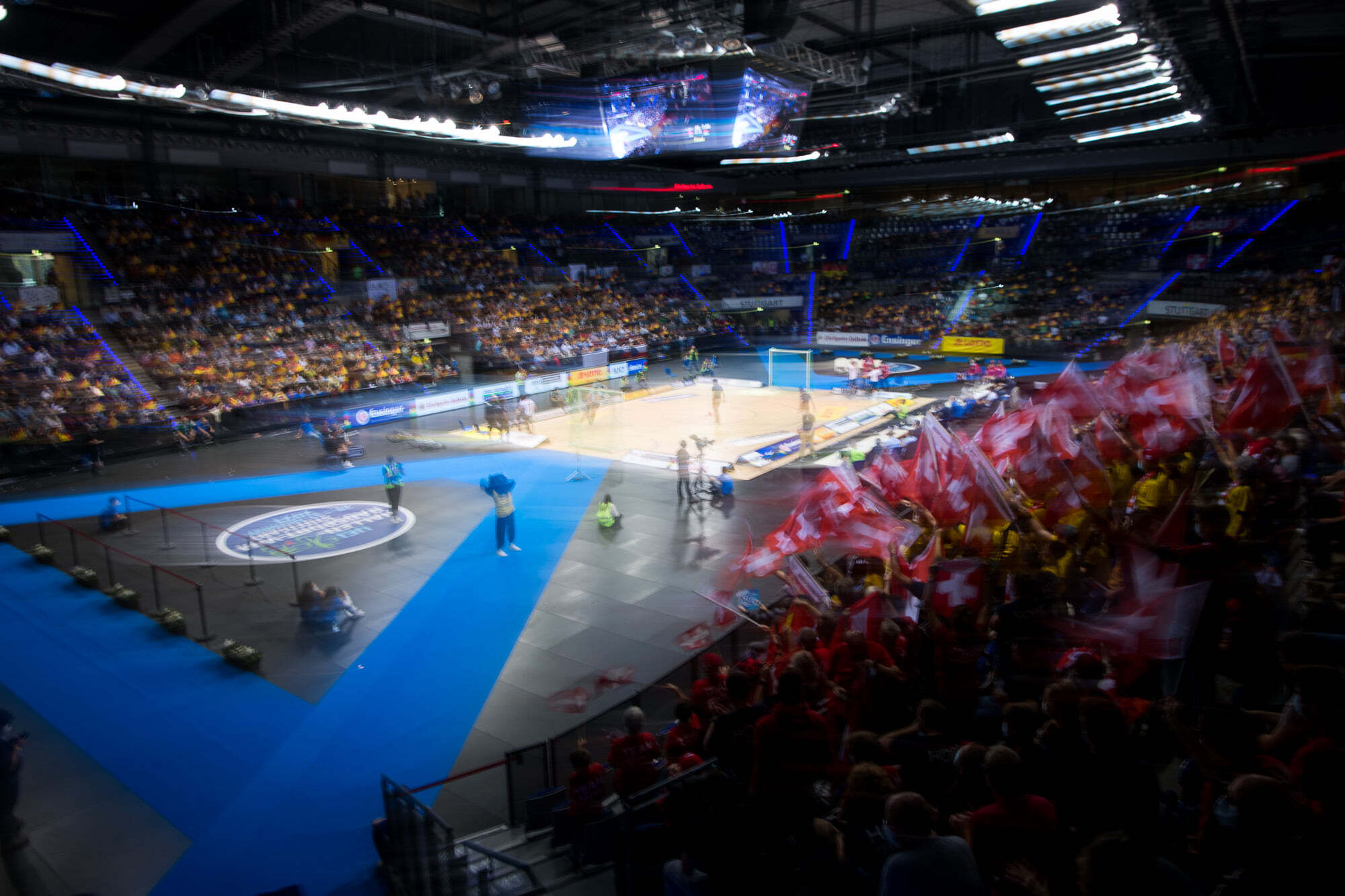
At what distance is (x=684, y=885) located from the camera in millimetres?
3850

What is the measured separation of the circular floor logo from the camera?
45.1 feet

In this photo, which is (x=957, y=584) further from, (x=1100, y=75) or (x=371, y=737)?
(x=1100, y=75)

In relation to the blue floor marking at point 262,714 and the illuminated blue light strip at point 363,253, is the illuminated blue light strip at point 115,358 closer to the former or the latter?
the blue floor marking at point 262,714

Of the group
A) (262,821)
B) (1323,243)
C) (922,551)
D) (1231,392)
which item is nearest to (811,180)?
(1323,243)

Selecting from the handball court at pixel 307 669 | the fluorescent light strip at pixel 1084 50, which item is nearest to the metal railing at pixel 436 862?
the handball court at pixel 307 669

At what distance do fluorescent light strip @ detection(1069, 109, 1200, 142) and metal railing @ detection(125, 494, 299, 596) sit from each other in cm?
2919

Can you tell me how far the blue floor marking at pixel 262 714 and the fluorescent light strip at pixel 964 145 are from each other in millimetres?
26263

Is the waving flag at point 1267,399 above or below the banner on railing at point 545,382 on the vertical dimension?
above

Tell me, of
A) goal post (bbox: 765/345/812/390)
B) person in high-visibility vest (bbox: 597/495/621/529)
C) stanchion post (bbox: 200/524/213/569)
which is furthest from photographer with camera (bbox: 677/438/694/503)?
goal post (bbox: 765/345/812/390)

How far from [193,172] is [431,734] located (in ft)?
103

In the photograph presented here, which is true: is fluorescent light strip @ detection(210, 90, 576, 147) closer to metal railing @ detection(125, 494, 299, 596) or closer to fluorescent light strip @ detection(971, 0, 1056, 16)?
metal railing @ detection(125, 494, 299, 596)

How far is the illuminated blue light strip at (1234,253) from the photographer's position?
40.0 m

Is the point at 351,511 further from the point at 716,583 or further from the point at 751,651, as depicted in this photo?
the point at 751,651

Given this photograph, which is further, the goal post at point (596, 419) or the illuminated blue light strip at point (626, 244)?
the illuminated blue light strip at point (626, 244)
